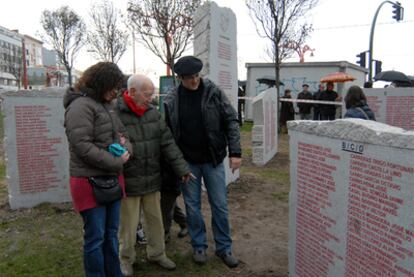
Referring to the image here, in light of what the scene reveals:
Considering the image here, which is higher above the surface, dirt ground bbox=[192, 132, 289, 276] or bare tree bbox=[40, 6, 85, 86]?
bare tree bbox=[40, 6, 85, 86]

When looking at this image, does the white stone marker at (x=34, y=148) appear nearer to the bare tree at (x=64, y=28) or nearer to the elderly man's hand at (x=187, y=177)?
the elderly man's hand at (x=187, y=177)

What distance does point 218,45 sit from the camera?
20.5ft

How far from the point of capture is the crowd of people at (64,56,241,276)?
9.25 feet

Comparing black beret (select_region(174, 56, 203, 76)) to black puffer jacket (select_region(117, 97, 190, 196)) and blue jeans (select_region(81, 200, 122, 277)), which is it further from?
blue jeans (select_region(81, 200, 122, 277))

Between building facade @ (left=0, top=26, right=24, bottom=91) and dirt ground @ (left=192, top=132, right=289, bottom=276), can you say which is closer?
dirt ground @ (left=192, top=132, right=289, bottom=276)

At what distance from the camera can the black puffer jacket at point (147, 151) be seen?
10.9ft

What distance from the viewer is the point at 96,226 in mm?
2908

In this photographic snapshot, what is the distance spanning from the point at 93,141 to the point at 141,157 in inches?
24.0

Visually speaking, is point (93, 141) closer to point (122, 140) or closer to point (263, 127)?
point (122, 140)

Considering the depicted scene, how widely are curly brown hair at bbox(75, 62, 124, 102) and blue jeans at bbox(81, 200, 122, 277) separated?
820mm

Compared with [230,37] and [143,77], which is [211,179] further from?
[230,37]

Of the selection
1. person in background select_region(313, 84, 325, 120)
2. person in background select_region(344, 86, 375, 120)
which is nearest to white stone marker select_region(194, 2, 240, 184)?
person in background select_region(344, 86, 375, 120)

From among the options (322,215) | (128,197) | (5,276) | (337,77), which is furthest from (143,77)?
(337,77)

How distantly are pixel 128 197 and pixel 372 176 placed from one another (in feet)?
6.25
